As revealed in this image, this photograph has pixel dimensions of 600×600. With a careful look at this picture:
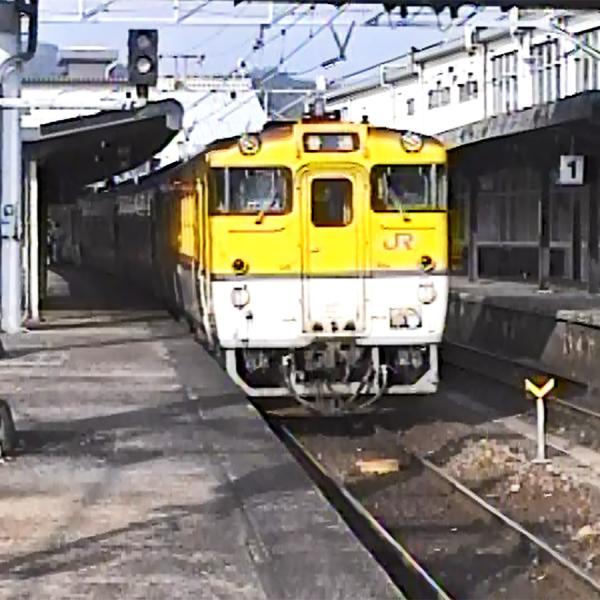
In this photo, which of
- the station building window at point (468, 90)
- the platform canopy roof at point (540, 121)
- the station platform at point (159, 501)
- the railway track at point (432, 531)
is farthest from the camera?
the station building window at point (468, 90)

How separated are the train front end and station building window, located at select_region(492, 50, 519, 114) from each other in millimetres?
26815

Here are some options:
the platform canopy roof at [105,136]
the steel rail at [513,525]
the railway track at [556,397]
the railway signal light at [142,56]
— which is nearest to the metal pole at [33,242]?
the platform canopy roof at [105,136]

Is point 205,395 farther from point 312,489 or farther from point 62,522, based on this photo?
Answer: point 62,522

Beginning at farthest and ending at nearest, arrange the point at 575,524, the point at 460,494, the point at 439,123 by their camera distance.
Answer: the point at 439,123 → the point at 460,494 → the point at 575,524

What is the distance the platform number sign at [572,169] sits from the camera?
26031 mm

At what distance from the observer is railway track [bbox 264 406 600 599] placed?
9297mm

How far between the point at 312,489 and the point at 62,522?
177 centimetres

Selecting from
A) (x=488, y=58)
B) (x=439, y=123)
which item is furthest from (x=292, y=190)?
(x=439, y=123)

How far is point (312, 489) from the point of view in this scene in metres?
9.62

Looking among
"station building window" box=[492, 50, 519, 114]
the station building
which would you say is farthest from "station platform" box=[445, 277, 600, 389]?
"station building window" box=[492, 50, 519, 114]

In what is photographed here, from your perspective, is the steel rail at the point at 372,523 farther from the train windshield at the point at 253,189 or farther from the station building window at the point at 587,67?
the station building window at the point at 587,67

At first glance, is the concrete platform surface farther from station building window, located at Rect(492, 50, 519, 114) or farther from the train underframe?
station building window, located at Rect(492, 50, 519, 114)

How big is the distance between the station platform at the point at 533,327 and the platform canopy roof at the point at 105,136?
592cm

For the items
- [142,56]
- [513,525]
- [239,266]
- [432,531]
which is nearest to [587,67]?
[142,56]
